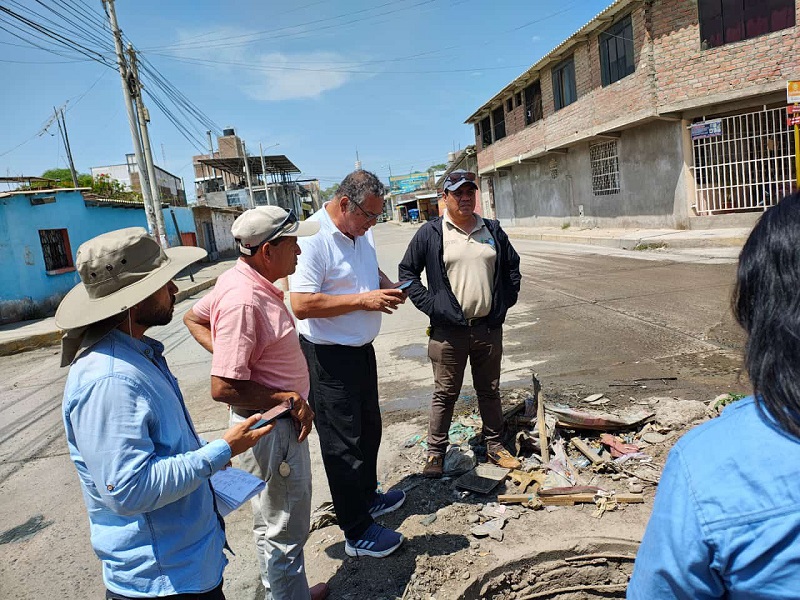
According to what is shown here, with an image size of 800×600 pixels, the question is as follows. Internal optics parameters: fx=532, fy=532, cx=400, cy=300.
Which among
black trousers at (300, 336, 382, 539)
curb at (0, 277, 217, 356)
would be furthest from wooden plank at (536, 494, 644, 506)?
curb at (0, 277, 217, 356)

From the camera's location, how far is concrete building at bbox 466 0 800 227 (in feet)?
44.5

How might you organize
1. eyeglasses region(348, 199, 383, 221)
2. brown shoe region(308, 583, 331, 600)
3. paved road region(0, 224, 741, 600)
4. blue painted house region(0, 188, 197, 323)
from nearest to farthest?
brown shoe region(308, 583, 331, 600), eyeglasses region(348, 199, 383, 221), paved road region(0, 224, 741, 600), blue painted house region(0, 188, 197, 323)

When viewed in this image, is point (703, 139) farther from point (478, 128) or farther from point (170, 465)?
point (478, 128)

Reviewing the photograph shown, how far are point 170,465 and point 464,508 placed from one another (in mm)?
2043

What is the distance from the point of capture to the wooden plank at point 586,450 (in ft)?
11.2

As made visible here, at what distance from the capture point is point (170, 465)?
1548 millimetres

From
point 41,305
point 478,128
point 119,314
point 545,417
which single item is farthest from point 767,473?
point 478,128

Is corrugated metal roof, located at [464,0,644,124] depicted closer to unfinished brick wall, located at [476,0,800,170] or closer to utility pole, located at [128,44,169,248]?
unfinished brick wall, located at [476,0,800,170]

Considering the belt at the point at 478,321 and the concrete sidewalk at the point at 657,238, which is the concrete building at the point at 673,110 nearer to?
the concrete sidewalk at the point at 657,238

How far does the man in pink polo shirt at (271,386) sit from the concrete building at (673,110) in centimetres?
1508

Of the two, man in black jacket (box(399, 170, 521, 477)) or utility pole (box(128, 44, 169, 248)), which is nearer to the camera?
man in black jacket (box(399, 170, 521, 477))

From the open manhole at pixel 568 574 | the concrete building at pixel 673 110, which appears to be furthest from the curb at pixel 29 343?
the concrete building at pixel 673 110

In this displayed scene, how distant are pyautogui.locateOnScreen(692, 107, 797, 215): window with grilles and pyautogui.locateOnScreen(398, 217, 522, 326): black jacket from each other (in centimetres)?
1312

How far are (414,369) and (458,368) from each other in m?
2.88
